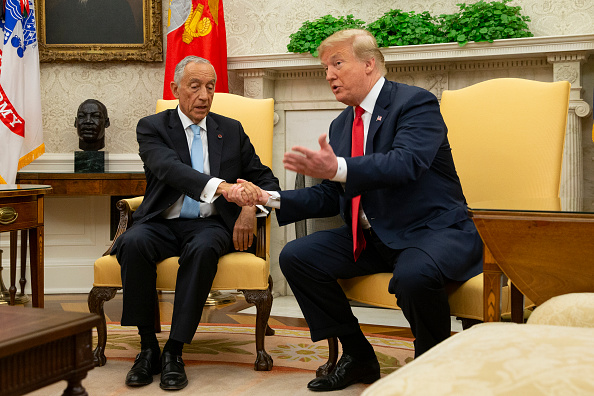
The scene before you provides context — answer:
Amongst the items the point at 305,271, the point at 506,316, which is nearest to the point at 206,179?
the point at 305,271

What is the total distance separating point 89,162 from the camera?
447cm

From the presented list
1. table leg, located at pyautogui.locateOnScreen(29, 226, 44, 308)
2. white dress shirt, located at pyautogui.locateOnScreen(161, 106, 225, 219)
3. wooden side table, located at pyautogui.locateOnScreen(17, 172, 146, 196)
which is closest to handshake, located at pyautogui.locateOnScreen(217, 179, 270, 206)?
white dress shirt, located at pyautogui.locateOnScreen(161, 106, 225, 219)

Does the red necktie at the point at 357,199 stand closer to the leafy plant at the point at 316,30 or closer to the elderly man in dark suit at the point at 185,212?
the elderly man in dark suit at the point at 185,212

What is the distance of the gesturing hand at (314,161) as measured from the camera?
200 centimetres

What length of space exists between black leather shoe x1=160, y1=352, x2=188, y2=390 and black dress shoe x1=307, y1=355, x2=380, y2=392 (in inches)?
19.8

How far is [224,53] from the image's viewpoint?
4523 mm

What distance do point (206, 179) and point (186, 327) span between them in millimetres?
627

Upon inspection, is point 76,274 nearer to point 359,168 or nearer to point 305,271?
point 305,271

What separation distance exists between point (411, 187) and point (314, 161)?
1.52 ft

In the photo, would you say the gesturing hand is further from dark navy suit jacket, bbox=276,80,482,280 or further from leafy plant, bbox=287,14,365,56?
leafy plant, bbox=287,14,365,56

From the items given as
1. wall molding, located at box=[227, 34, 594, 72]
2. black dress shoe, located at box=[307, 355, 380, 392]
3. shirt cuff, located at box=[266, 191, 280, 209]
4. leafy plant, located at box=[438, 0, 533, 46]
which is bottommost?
black dress shoe, located at box=[307, 355, 380, 392]

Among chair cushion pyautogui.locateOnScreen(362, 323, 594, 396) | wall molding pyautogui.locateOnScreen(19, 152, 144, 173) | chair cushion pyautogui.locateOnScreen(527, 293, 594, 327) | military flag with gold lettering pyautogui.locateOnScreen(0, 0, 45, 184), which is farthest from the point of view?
wall molding pyautogui.locateOnScreen(19, 152, 144, 173)

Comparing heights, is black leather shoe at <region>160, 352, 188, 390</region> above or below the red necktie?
below

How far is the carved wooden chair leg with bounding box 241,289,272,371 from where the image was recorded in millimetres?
2701
